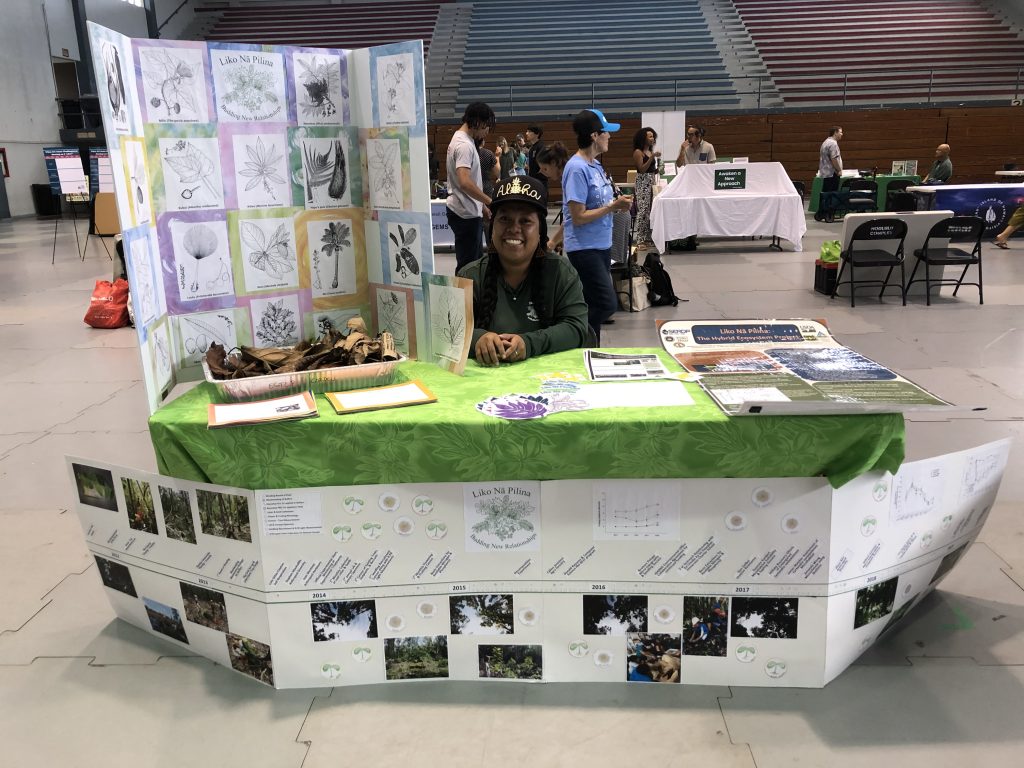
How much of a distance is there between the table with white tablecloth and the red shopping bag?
20.7ft

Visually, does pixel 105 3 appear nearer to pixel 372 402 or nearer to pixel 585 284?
pixel 585 284

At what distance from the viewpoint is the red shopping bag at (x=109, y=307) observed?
6.98m

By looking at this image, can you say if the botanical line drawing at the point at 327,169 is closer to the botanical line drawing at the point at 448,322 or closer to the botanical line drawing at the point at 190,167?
the botanical line drawing at the point at 190,167

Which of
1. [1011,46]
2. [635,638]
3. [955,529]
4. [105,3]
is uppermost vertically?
[105,3]

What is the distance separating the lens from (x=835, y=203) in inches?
572

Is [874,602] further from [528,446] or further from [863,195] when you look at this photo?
[863,195]

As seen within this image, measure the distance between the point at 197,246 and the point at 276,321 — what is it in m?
0.32

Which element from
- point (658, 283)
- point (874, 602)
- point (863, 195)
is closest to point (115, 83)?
point (874, 602)

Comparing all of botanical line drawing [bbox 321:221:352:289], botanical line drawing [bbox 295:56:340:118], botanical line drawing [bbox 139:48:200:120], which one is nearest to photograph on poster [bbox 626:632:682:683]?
botanical line drawing [bbox 321:221:352:289]

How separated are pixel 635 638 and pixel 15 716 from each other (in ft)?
5.26

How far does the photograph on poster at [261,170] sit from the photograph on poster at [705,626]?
1612mm

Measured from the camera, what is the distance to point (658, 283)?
7.43 m

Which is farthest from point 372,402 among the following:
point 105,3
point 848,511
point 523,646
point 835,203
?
point 105,3

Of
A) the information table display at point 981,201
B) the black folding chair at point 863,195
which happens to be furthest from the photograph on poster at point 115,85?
the black folding chair at point 863,195
